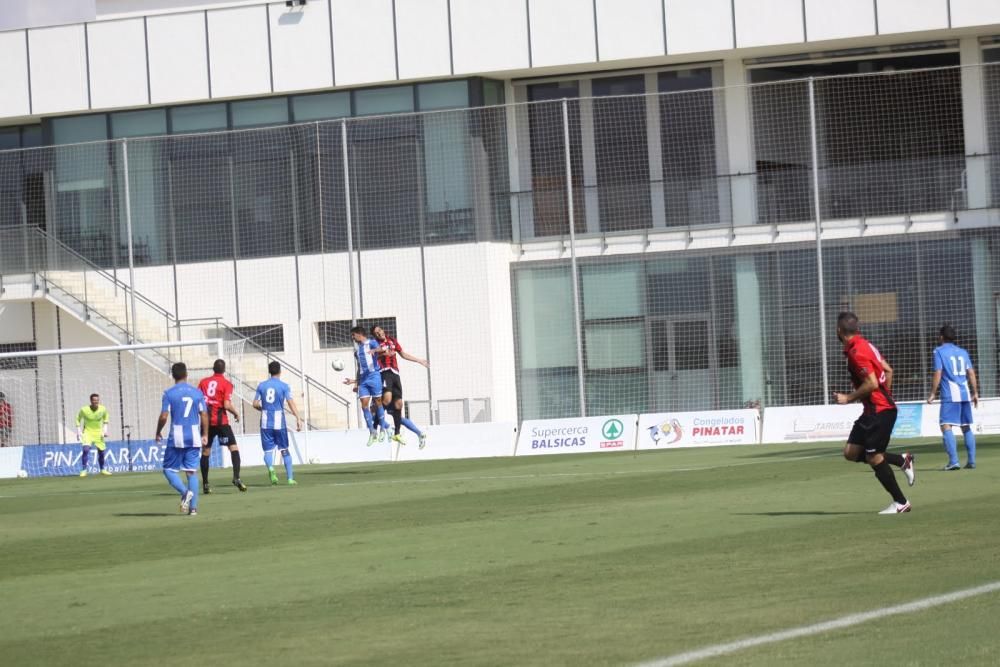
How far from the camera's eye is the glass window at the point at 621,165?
124 ft

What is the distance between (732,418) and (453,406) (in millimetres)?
7823

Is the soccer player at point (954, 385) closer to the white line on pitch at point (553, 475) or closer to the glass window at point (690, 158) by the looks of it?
the white line on pitch at point (553, 475)

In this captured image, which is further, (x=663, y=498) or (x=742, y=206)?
(x=742, y=206)

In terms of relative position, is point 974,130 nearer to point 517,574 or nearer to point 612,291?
point 612,291

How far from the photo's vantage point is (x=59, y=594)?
12.1 m

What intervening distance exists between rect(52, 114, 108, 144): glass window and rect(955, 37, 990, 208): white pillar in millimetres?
21581

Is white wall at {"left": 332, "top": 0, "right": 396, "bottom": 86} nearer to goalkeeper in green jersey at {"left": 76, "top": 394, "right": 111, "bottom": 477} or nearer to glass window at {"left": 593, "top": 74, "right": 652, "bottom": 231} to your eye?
glass window at {"left": 593, "top": 74, "right": 652, "bottom": 231}

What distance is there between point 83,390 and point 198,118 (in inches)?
326

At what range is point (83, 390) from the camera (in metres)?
38.6

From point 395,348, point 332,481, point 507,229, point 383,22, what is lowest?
point 332,481

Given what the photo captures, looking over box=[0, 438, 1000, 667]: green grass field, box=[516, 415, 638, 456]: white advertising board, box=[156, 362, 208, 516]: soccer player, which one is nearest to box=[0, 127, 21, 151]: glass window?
box=[516, 415, 638, 456]: white advertising board

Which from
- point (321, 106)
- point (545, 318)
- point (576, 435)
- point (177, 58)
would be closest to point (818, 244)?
point (576, 435)

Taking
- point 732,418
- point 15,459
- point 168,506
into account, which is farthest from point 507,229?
point 168,506

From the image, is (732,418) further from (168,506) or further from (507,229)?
(168,506)
